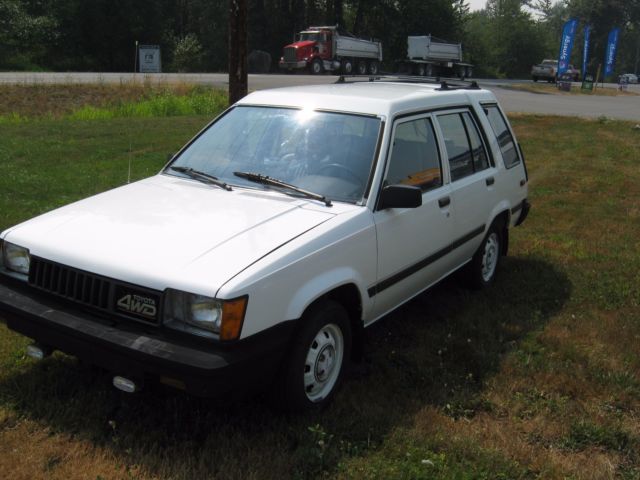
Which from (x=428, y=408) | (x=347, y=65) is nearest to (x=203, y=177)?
(x=428, y=408)

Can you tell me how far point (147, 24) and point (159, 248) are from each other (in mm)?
47380

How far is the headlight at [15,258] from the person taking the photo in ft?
11.7

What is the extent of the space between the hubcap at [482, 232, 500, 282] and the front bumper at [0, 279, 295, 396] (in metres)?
2.99

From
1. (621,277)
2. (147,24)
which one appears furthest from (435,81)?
(147,24)

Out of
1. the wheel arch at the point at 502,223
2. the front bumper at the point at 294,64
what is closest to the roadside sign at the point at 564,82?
the front bumper at the point at 294,64

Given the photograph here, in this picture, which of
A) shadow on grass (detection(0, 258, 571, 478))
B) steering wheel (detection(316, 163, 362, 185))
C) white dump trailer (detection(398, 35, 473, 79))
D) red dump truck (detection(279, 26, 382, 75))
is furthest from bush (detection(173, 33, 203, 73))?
shadow on grass (detection(0, 258, 571, 478))

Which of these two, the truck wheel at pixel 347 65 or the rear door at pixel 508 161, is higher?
the truck wheel at pixel 347 65

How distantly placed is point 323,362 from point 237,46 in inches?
281

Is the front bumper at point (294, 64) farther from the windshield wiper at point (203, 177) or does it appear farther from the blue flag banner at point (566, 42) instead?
the windshield wiper at point (203, 177)

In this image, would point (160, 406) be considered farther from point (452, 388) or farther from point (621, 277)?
point (621, 277)

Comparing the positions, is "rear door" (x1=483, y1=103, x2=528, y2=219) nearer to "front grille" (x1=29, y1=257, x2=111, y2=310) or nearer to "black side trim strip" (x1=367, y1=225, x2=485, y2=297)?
"black side trim strip" (x1=367, y1=225, x2=485, y2=297)

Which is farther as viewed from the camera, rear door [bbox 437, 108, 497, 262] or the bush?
the bush

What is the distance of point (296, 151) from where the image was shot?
423cm

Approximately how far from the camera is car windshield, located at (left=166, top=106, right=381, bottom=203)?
4.06m
